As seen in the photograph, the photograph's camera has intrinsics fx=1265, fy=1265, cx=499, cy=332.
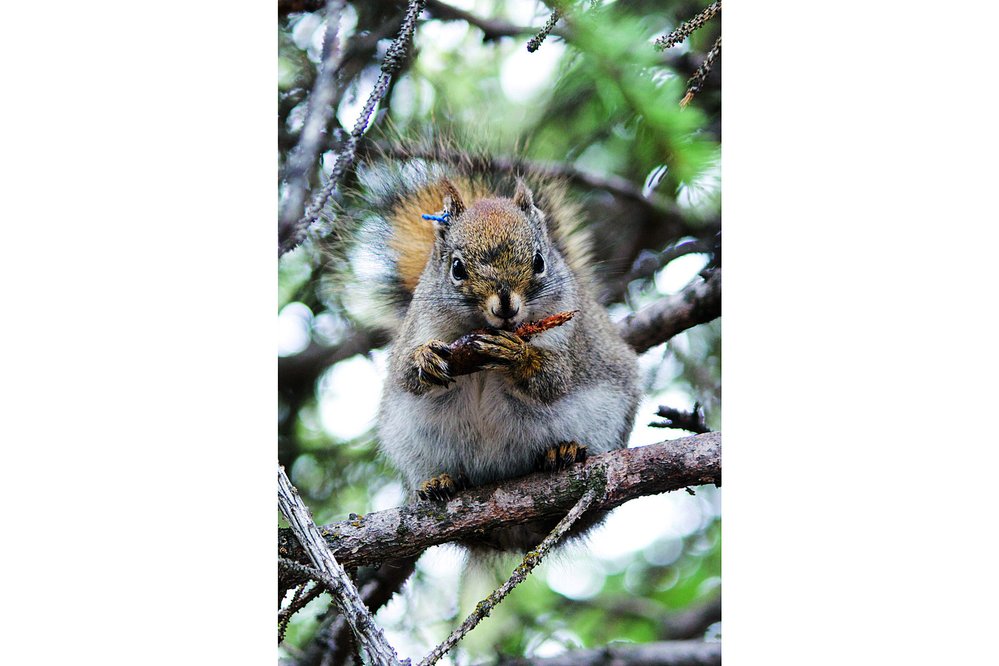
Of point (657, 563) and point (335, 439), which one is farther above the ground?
point (335, 439)

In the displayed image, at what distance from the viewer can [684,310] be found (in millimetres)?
2561

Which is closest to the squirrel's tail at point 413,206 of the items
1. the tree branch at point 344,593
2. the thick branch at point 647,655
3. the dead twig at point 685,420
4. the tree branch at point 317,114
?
the tree branch at point 317,114

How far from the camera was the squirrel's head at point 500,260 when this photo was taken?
2.38 m

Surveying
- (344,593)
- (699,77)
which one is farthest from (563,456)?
(699,77)

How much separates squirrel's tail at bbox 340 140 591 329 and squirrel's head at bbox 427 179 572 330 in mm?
44

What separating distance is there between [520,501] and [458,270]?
478mm

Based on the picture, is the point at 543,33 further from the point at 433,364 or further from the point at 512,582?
the point at 512,582

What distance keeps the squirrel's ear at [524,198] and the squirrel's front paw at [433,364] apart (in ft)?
1.02

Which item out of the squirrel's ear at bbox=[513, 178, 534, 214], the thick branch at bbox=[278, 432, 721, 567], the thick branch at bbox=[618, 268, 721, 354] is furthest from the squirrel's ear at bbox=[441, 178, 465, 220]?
the thick branch at bbox=[278, 432, 721, 567]
